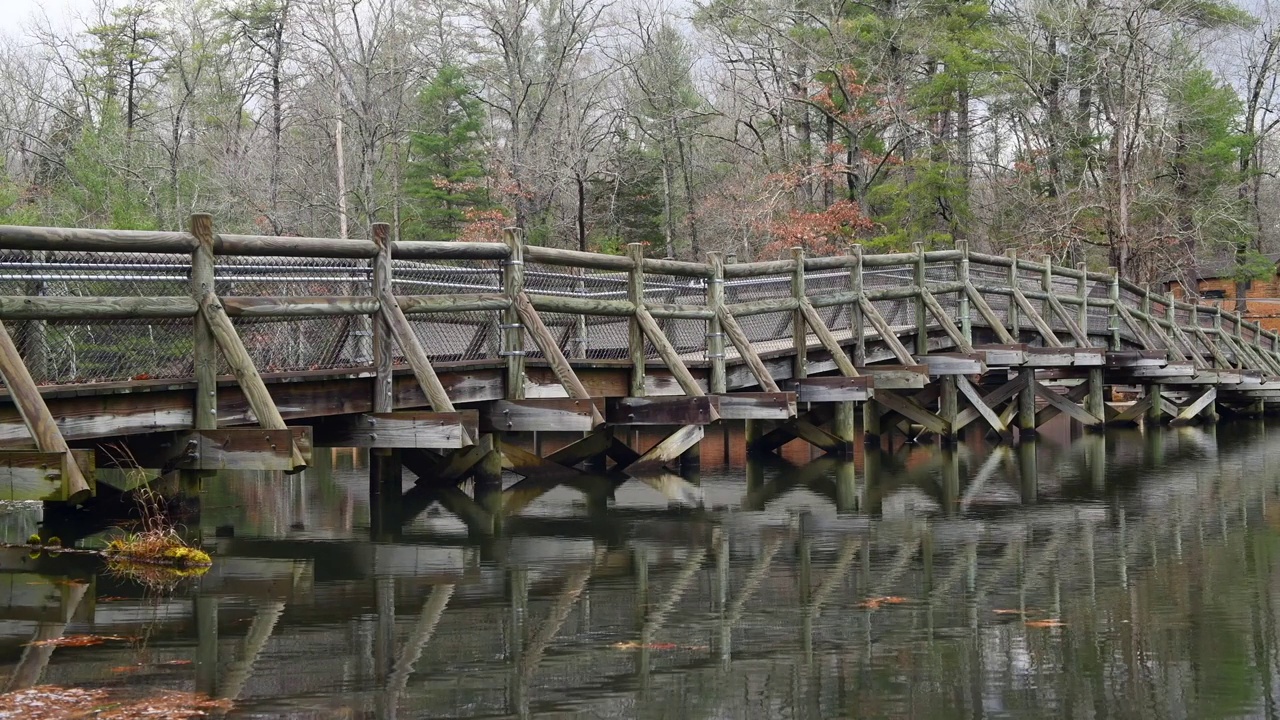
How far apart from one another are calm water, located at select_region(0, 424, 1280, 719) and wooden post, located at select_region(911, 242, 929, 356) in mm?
7971

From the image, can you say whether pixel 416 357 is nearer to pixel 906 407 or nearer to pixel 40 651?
pixel 40 651

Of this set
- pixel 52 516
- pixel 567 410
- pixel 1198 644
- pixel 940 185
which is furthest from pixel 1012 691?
pixel 940 185

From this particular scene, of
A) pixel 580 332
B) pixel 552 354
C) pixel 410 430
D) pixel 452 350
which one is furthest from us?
pixel 580 332

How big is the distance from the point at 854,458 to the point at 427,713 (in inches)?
684

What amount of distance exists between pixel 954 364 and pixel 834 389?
3661 mm

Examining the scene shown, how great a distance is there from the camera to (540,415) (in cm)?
1554

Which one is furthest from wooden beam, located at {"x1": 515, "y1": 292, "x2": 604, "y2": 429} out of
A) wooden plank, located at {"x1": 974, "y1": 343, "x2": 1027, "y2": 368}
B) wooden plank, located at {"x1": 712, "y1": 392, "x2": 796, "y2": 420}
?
wooden plank, located at {"x1": 974, "y1": 343, "x2": 1027, "y2": 368}

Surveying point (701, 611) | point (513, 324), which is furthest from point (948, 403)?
point (701, 611)

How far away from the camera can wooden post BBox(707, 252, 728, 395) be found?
19328 mm

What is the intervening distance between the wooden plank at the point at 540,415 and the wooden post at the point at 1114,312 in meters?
17.6

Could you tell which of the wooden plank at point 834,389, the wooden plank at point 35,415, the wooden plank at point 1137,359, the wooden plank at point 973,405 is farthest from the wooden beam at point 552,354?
the wooden plank at point 1137,359

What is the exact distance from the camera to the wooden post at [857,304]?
22422 mm

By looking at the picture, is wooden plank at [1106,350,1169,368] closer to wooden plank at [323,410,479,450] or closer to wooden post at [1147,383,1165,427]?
wooden post at [1147,383,1165,427]

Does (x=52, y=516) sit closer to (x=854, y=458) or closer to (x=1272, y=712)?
(x=1272, y=712)
